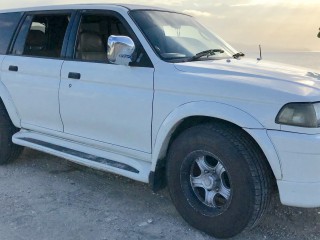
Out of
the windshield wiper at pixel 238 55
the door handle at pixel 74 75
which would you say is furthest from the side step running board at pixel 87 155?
the windshield wiper at pixel 238 55

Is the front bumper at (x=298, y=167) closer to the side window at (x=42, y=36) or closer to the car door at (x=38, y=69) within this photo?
the car door at (x=38, y=69)

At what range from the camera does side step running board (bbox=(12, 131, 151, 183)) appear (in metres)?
4.00

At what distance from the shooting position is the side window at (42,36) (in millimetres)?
4844

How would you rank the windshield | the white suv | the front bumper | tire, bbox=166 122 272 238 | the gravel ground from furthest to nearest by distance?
the windshield
the gravel ground
tire, bbox=166 122 272 238
the white suv
the front bumper

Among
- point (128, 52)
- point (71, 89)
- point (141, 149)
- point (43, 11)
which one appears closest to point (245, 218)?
point (141, 149)

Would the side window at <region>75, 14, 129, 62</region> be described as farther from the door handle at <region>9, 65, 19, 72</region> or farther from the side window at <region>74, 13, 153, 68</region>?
the door handle at <region>9, 65, 19, 72</region>

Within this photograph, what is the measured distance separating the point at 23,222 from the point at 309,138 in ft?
8.21

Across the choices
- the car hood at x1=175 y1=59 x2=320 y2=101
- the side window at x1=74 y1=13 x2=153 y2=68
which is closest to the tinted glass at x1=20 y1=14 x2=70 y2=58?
the side window at x1=74 y1=13 x2=153 y2=68

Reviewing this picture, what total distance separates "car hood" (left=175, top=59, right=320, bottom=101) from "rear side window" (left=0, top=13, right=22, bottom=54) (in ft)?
8.32

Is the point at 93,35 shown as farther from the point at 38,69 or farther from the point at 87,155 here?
the point at 87,155

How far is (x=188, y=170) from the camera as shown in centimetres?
367

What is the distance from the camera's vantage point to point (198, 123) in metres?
3.64

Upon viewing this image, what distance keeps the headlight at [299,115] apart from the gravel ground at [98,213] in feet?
3.58

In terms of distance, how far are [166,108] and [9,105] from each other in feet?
7.91
